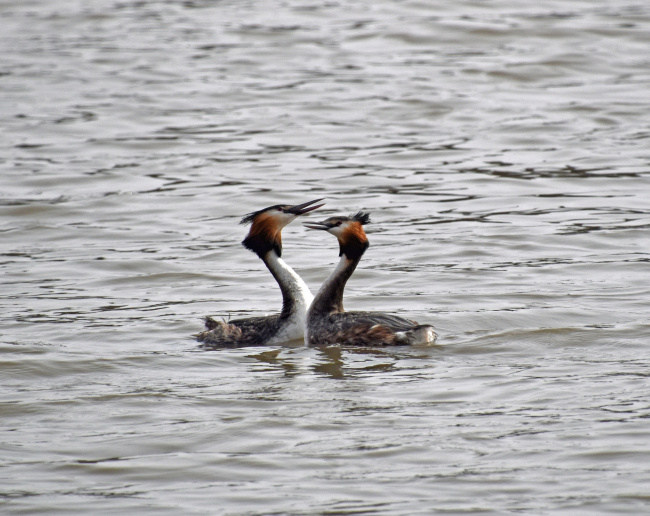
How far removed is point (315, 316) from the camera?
29.5ft

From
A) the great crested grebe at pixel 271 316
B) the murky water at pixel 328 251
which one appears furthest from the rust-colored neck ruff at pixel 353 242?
the murky water at pixel 328 251

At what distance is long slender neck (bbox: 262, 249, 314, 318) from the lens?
9.11m

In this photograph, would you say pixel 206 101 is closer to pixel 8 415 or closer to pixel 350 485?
pixel 8 415

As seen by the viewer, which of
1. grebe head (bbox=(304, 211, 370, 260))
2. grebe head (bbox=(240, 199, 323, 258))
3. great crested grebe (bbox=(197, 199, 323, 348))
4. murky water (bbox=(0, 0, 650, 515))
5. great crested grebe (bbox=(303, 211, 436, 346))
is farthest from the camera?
grebe head (bbox=(240, 199, 323, 258))

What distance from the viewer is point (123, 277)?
36.4 feet

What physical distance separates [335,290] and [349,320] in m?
0.46

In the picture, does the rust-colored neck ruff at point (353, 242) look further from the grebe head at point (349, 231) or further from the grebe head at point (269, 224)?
the grebe head at point (269, 224)

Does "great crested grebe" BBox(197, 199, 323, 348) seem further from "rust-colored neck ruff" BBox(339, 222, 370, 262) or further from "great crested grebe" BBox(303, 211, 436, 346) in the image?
"rust-colored neck ruff" BBox(339, 222, 370, 262)

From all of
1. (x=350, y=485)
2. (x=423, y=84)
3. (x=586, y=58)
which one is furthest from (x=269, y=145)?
(x=350, y=485)

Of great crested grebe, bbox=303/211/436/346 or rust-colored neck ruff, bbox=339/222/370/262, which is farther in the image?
rust-colored neck ruff, bbox=339/222/370/262

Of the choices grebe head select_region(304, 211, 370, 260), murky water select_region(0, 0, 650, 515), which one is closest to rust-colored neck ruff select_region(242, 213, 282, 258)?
grebe head select_region(304, 211, 370, 260)

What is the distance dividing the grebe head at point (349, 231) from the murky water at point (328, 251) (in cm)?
85

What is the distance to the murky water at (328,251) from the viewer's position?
6141 millimetres

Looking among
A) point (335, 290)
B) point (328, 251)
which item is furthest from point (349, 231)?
point (328, 251)
